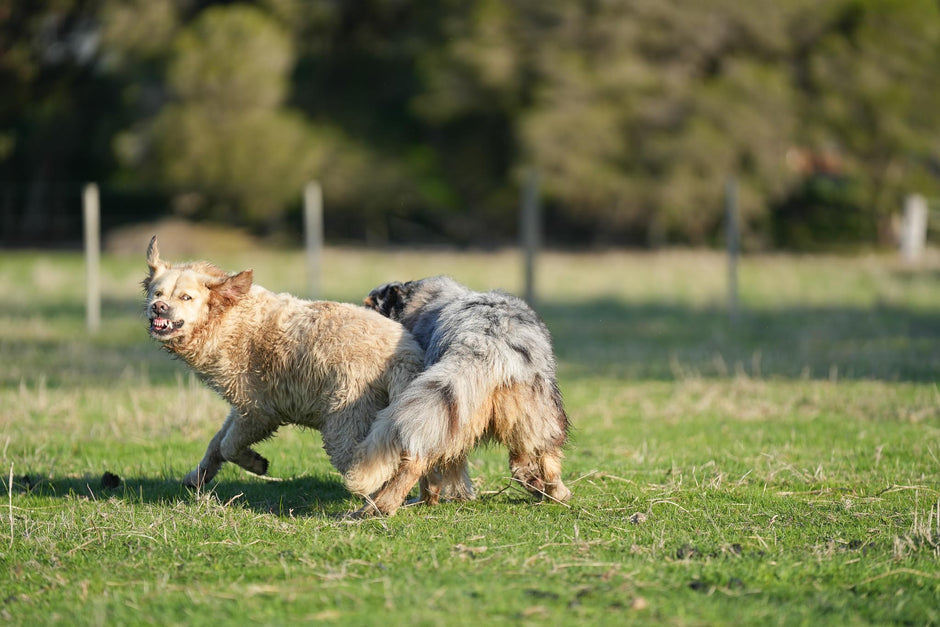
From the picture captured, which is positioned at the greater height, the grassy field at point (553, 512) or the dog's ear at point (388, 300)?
the dog's ear at point (388, 300)

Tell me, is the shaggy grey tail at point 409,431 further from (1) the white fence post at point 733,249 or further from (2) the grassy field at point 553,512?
(1) the white fence post at point 733,249

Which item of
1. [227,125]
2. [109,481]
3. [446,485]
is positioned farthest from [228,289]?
[227,125]

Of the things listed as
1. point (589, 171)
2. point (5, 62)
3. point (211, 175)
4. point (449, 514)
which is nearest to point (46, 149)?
point (5, 62)

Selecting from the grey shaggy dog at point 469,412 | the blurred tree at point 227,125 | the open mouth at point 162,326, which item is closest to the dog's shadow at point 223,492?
the grey shaggy dog at point 469,412

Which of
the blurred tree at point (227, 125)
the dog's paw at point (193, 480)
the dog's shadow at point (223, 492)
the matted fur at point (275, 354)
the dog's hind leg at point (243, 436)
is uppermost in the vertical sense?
the blurred tree at point (227, 125)

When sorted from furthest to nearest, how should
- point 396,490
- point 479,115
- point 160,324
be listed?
point 479,115 < point 160,324 < point 396,490

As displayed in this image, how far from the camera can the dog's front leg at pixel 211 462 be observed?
7.27 m

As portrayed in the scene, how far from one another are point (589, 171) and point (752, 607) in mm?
34601

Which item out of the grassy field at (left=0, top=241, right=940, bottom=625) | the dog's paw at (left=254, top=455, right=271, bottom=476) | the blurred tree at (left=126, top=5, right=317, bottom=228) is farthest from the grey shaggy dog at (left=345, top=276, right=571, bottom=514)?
the blurred tree at (left=126, top=5, right=317, bottom=228)

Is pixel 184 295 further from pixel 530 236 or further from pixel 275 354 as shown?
pixel 530 236

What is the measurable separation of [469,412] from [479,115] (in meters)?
39.2

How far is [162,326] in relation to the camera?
6.81 meters

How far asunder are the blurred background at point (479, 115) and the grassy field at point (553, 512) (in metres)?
25.2

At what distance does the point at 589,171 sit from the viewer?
38.7 meters
